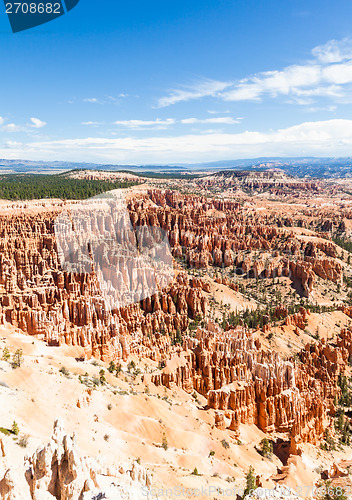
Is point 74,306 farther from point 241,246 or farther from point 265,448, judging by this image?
point 241,246

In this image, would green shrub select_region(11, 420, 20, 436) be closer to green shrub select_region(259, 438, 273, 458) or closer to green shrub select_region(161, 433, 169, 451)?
green shrub select_region(161, 433, 169, 451)

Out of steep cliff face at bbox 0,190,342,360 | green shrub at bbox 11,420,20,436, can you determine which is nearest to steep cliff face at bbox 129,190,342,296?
steep cliff face at bbox 0,190,342,360

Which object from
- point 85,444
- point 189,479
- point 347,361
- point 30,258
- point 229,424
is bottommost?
point 347,361

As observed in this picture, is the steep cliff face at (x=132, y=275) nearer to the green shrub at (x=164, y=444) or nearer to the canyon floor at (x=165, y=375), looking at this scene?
the canyon floor at (x=165, y=375)

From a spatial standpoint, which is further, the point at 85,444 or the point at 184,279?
the point at 184,279

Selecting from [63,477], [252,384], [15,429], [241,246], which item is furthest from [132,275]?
[63,477]

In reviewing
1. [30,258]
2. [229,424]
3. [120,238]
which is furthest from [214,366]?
[120,238]

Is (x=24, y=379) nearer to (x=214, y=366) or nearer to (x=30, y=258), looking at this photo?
(x=214, y=366)
